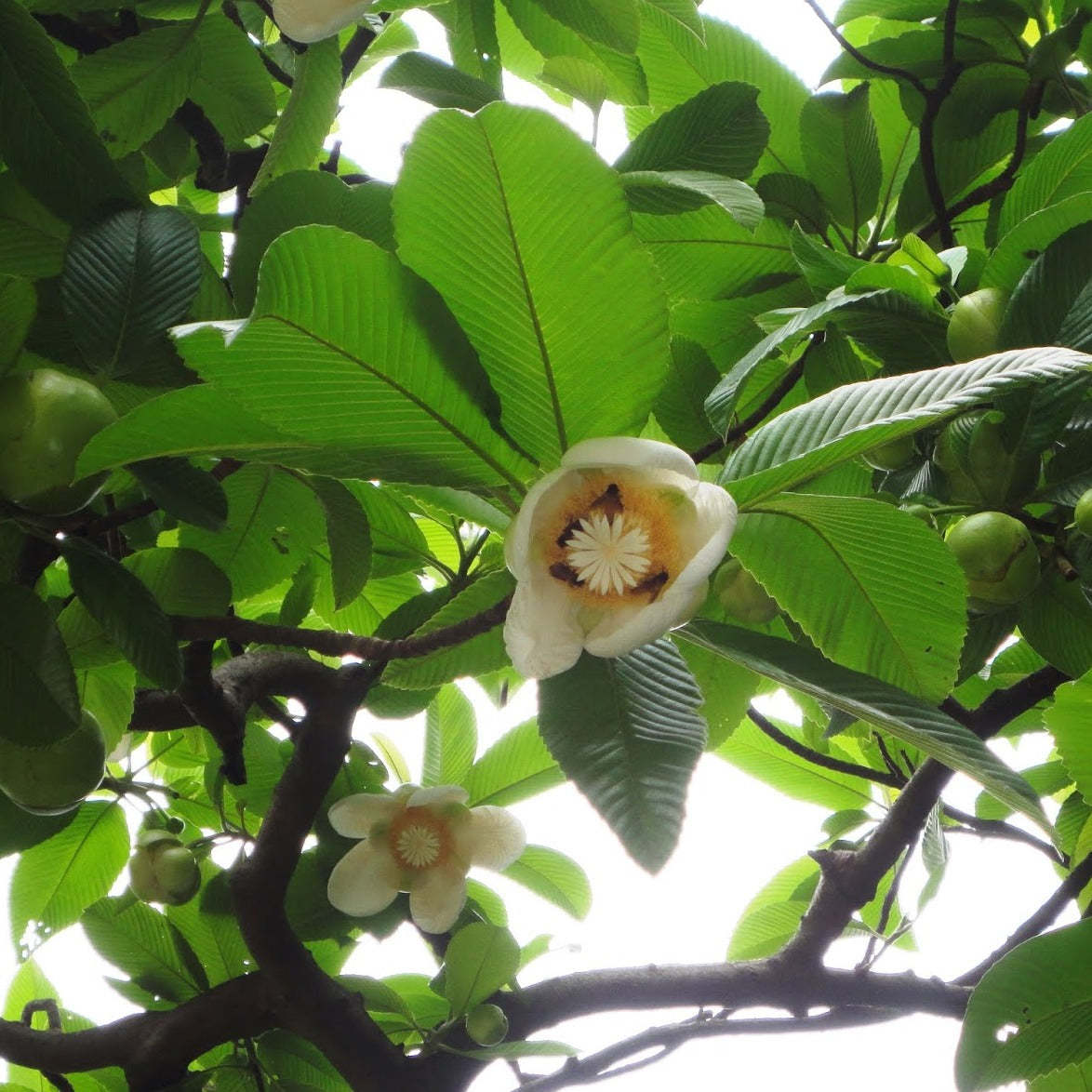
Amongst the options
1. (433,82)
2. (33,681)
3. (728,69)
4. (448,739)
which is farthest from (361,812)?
(728,69)

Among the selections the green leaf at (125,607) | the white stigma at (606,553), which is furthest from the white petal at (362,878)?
the white stigma at (606,553)

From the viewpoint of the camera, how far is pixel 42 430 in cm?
49

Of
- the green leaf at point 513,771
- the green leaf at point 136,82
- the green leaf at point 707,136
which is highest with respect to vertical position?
the green leaf at point 136,82

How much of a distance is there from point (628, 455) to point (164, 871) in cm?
81

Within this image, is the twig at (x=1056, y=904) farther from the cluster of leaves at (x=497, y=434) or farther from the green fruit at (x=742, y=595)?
the green fruit at (x=742, y=595)

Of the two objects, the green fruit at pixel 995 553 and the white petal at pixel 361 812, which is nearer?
the green fruit at pixel 995 553

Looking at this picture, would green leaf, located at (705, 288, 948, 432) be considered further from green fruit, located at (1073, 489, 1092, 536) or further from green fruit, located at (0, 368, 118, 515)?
green fruit, located at (0, 368, 118, 515)

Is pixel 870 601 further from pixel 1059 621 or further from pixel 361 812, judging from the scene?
pixel 361 812

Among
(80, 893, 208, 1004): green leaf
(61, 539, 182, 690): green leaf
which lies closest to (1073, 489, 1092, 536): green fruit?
(61, 539, 182, 690): green leaf

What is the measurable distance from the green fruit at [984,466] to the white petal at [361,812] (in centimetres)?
57

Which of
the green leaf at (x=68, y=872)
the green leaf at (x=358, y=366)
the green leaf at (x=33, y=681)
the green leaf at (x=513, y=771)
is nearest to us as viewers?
the green leaf at (x=358, y=366)

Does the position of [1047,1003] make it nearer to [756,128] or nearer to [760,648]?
[760,648]

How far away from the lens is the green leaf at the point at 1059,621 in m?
0.68

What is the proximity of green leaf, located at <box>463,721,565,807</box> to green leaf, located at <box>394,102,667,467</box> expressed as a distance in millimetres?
765
